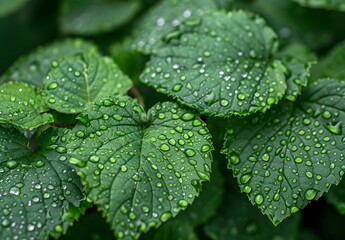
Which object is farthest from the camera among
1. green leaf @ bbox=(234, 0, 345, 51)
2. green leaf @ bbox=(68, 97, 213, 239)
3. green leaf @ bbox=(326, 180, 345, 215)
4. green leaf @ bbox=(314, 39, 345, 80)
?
green leaf @ bbox=(234, 0, 345, 51)

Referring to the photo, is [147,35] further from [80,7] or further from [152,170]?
[152,170]

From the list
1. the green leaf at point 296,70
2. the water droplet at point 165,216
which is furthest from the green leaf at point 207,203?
the water droplet at point 165,216

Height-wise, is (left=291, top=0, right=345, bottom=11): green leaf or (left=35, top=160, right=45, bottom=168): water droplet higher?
(left=35, top=160, right=45, bottom=168): water droplet

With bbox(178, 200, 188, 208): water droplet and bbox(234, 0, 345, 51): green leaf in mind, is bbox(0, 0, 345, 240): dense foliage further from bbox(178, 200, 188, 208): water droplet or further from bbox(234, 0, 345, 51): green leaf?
bbox(234, 0, 345, 51): green leaf

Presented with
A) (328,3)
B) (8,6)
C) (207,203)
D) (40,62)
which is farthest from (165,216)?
(8,6)

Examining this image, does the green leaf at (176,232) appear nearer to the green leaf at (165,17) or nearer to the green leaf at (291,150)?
the green leaf at (291,150)

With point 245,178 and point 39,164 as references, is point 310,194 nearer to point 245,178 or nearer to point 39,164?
point 245,178

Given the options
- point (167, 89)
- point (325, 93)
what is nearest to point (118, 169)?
point (167, 89)

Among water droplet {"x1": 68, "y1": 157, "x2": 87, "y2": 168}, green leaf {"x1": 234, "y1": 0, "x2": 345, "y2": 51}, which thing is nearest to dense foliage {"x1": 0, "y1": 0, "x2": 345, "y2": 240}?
water droplet {"x1": 68, "y1": 157, "x2": 87, "y2": 168}

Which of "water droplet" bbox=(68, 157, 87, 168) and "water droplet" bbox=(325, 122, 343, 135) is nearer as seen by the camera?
"water droplet" bbox=(68, 157, 87, 168)
